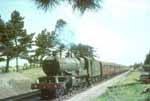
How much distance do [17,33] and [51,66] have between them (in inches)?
1026

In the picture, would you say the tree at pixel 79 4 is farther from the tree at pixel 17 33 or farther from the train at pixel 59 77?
the tree at pixel 17 33

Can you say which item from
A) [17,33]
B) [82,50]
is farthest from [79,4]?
[82,50]

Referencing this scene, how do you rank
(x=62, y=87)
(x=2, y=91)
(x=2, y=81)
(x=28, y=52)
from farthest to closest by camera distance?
(x=28, y=52), (x=2, y=81), (x=2, y=91), (x=62, y=87)

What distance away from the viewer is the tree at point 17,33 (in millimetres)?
52875

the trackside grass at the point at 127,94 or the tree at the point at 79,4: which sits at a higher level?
the tree at the point at 79,4

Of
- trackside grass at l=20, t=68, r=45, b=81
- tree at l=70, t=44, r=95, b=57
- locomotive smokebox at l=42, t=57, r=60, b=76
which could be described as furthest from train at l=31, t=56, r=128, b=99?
tree at l=70, t=44, r=95, b=57

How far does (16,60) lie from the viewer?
56.8 m

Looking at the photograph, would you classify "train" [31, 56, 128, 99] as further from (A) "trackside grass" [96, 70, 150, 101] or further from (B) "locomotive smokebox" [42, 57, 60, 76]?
(A) "trackside grass" [96, 70, 150, 101]

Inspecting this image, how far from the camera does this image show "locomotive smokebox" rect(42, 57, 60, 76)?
28.9 m

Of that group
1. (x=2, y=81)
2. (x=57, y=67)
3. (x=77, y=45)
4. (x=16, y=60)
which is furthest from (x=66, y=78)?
(x=77, y=45)

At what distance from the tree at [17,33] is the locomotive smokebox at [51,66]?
22925 mm

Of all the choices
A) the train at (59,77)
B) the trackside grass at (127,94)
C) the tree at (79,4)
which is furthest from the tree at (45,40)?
the tree at (79,4)

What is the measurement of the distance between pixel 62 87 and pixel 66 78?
5.00ft

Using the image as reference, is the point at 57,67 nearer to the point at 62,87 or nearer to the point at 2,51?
the point at 62,87
